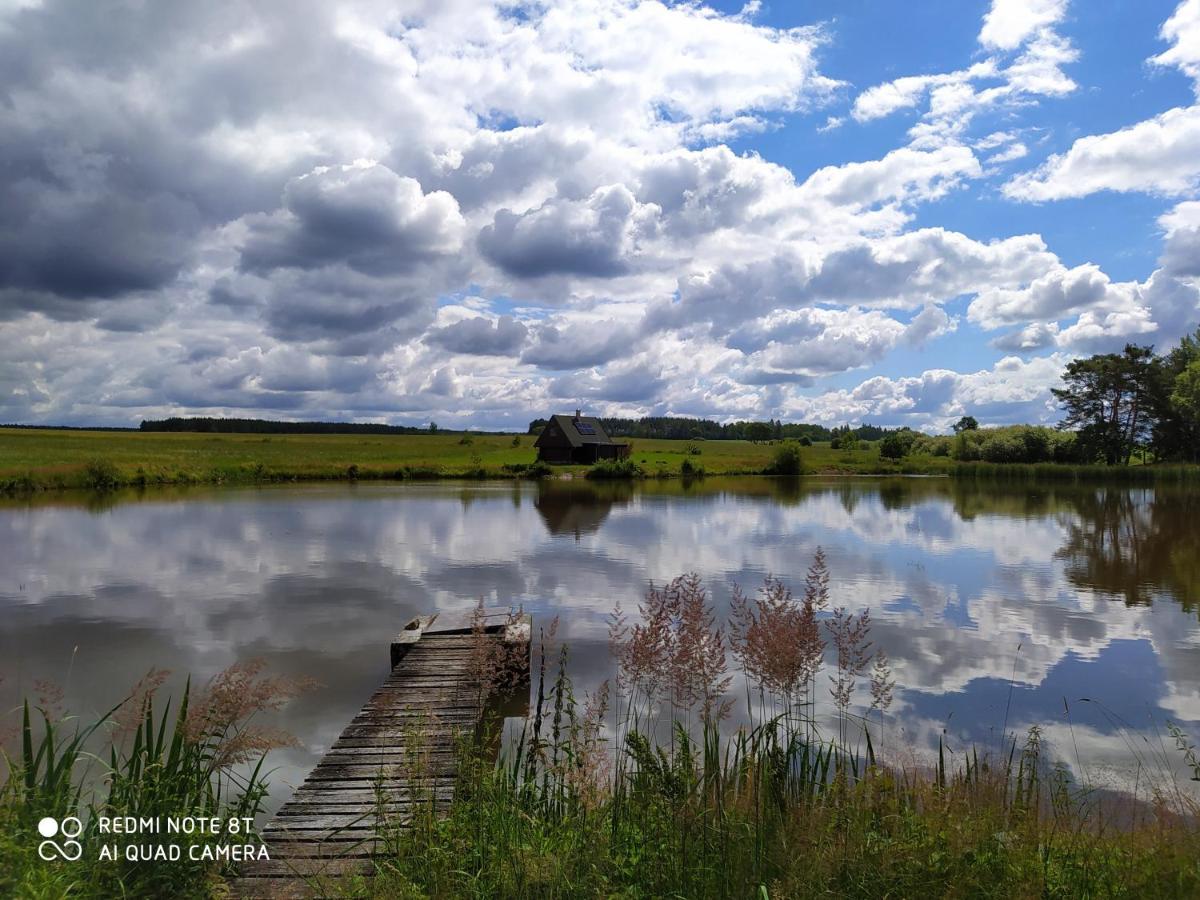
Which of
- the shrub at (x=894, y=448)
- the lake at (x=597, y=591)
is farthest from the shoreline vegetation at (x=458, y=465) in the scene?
the lake at (x=597, y=591)

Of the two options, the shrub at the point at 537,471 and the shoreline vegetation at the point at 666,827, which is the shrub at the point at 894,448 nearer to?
the shrub at the point at 537,471

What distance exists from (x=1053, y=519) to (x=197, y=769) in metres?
36.7

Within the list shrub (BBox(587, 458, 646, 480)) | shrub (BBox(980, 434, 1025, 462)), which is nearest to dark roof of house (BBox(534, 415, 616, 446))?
shrub (BBox(587, 458, 646, 480))

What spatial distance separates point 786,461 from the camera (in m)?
81.0

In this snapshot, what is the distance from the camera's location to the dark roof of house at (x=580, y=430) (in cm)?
7842

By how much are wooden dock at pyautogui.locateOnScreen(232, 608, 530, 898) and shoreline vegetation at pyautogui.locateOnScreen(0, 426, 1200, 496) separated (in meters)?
41.3

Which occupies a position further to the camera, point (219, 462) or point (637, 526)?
point (219, 462)

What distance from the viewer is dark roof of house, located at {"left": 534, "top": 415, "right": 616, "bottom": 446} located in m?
78.4

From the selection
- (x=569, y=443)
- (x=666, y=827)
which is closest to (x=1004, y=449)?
(x=569, y=443)

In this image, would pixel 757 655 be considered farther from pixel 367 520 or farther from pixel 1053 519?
pixel 1053 519

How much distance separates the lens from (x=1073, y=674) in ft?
36.1

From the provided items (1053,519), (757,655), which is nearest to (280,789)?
(757,655)

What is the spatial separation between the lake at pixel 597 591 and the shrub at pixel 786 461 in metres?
43.1

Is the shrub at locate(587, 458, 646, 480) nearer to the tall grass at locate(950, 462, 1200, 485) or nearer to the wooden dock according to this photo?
the tall grass at locate(950, 462, 1200, 485)
